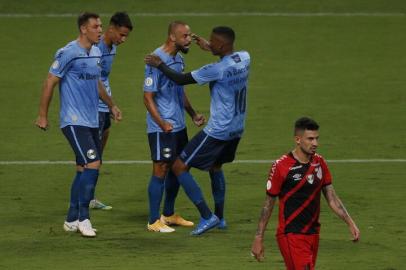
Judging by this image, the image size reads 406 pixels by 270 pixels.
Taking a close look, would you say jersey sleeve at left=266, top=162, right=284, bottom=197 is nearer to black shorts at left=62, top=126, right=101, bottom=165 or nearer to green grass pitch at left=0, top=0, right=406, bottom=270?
green grass pitch at left=0, top=0, right=406, bottom=270

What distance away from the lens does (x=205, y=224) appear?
14320 mm

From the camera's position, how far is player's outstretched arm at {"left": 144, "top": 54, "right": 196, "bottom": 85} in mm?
14070

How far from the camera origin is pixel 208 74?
14.0 meters

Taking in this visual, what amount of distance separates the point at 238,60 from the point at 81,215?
96.5 inches

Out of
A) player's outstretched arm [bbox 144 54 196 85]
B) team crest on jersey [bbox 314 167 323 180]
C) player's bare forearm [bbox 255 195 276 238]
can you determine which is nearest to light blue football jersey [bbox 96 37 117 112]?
player's outstretched arm [bbox 144 54 196 85]

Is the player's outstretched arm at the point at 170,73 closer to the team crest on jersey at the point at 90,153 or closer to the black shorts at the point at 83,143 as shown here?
the black shorts at the point at 83,143

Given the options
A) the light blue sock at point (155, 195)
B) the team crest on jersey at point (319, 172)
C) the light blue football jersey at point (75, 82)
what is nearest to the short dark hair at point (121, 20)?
the light blue football jersey at point (75, 82)

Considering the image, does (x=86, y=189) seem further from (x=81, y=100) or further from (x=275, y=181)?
(x=275, y=181)

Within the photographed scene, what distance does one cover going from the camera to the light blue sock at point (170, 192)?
14.9 metres

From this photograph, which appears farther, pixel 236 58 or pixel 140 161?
pixel 140 161

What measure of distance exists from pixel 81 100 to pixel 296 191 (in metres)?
3.81

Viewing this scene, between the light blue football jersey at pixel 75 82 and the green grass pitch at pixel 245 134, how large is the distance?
1.35 meters

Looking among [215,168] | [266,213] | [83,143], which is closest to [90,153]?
[83,143]

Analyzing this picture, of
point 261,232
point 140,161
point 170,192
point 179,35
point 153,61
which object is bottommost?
point 140,161
